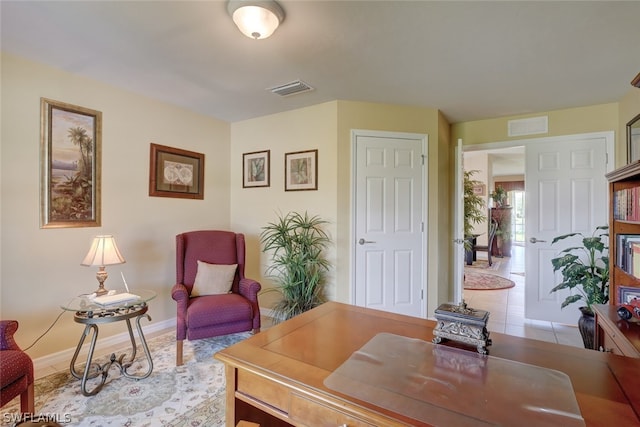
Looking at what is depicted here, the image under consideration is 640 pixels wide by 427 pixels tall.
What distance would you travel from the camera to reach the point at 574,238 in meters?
3.40

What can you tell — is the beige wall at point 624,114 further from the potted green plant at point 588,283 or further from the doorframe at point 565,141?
the potted green plant at point 588,283

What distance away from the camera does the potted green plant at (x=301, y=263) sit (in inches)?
120

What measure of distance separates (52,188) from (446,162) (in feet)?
13.0

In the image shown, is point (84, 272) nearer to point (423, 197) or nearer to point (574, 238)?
point (423, 197)

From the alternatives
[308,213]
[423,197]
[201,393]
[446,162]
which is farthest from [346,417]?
Answer: [446,162]

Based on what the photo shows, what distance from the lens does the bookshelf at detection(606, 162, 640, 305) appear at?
1827 millimetres

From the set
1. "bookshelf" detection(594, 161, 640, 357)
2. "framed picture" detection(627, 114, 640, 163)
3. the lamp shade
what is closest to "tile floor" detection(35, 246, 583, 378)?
the lamp shade

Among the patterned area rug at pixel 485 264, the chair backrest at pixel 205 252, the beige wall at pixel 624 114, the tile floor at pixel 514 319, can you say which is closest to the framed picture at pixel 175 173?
the chair backrest at pixel 205 252

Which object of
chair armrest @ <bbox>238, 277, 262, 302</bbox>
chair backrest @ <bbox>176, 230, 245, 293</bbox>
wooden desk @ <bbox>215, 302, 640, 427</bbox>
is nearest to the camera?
wooden desk @ <bbox>215, 302, 640, 427</bbox>

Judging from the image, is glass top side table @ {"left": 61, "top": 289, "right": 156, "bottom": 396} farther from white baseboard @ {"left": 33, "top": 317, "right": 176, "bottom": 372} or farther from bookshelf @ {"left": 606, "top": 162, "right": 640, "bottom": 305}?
bookshelf @ {"left": 606, "top": 162, "right": 640, "bottom": 305}

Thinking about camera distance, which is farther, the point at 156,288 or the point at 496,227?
the point at 496,227

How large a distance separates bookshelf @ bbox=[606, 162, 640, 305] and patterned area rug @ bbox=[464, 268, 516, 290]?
10.6 feet

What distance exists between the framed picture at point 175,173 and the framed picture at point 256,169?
512 millimetres

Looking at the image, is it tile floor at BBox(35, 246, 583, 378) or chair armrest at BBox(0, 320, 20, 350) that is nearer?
chair armrest at BBox(0, 320, 20, 350)
